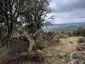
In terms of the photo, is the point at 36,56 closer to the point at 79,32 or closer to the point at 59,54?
the point at 59,54

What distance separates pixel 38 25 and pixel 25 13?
324cm

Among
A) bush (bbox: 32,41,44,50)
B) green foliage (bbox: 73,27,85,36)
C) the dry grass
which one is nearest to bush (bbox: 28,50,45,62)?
the dry grass

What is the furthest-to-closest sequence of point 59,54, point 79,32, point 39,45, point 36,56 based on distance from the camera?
point 79,32
point 39,45
point 59,54
point 36,56

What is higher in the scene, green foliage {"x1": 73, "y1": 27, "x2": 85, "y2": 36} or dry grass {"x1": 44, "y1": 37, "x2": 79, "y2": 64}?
green foliage {"x1": 73, "y1": 27, "x2": 85, "y2": 36}

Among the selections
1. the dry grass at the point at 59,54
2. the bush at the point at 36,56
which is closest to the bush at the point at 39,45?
the dry grass at the point at 59,54

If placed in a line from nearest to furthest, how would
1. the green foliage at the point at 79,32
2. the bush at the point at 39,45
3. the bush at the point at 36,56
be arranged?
the bush at the point at 36,56 → the bush at the point at 39,45 → the green foliage at the point at 79,32

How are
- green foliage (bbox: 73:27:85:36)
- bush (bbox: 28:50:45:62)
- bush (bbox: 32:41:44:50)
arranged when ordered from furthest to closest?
green foliage (bbox: 73:27:85:36), bush (bbox: 32:41:44:50), bush (bbox: 28:50:45:62)

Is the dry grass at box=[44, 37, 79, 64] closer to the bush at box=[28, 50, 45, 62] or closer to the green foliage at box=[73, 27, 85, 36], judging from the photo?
the bush at box=[28, 50, 45, 62]

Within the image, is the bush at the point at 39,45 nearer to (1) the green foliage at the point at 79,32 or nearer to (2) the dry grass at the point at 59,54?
(2) the dry grass at the point at 59,54

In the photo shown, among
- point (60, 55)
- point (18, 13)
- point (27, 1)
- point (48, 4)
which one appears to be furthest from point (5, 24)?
point (60, 55)

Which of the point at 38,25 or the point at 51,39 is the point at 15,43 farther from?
the point at 38,25

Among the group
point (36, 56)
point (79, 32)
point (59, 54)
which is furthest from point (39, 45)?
point (79, 32)

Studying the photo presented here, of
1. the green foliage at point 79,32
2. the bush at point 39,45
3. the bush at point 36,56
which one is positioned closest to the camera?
the bush at point 36,56

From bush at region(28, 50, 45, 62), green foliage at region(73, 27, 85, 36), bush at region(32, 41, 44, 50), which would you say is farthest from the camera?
green foliage at region(73, 27, 85, 36)
